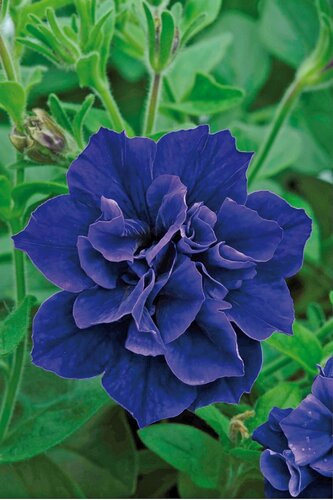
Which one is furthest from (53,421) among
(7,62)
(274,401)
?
(7,62)

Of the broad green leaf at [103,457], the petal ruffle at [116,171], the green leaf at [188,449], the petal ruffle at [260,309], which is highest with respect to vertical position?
the petal ruffle at [116,171]

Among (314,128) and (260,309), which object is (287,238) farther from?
(314,128)

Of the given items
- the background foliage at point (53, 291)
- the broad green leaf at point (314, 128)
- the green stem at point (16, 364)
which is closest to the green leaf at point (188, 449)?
the background foliage at point (53, 291)

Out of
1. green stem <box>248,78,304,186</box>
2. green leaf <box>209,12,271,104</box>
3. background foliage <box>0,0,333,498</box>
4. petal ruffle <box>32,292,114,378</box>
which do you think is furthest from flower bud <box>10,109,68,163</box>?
green leaf <box>209,12,271,104</box>

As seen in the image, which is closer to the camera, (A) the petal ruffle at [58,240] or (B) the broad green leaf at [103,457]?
(A) the petal ruffle at [58,240]

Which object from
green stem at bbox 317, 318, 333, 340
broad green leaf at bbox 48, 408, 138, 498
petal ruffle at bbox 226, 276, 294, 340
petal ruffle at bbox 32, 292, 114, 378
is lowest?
broad green leaf at bbox 48, 408, 138, 498

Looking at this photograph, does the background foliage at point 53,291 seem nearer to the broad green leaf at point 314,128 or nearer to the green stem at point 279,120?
the green stem at point 279,120

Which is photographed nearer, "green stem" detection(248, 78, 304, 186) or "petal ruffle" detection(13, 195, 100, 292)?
"petal ruffle" detection(13, 195, 100, 292)

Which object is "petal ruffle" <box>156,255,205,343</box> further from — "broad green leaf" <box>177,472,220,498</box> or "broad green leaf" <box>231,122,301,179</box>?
"broad green leaf" <box>231,122,301,179</box>
